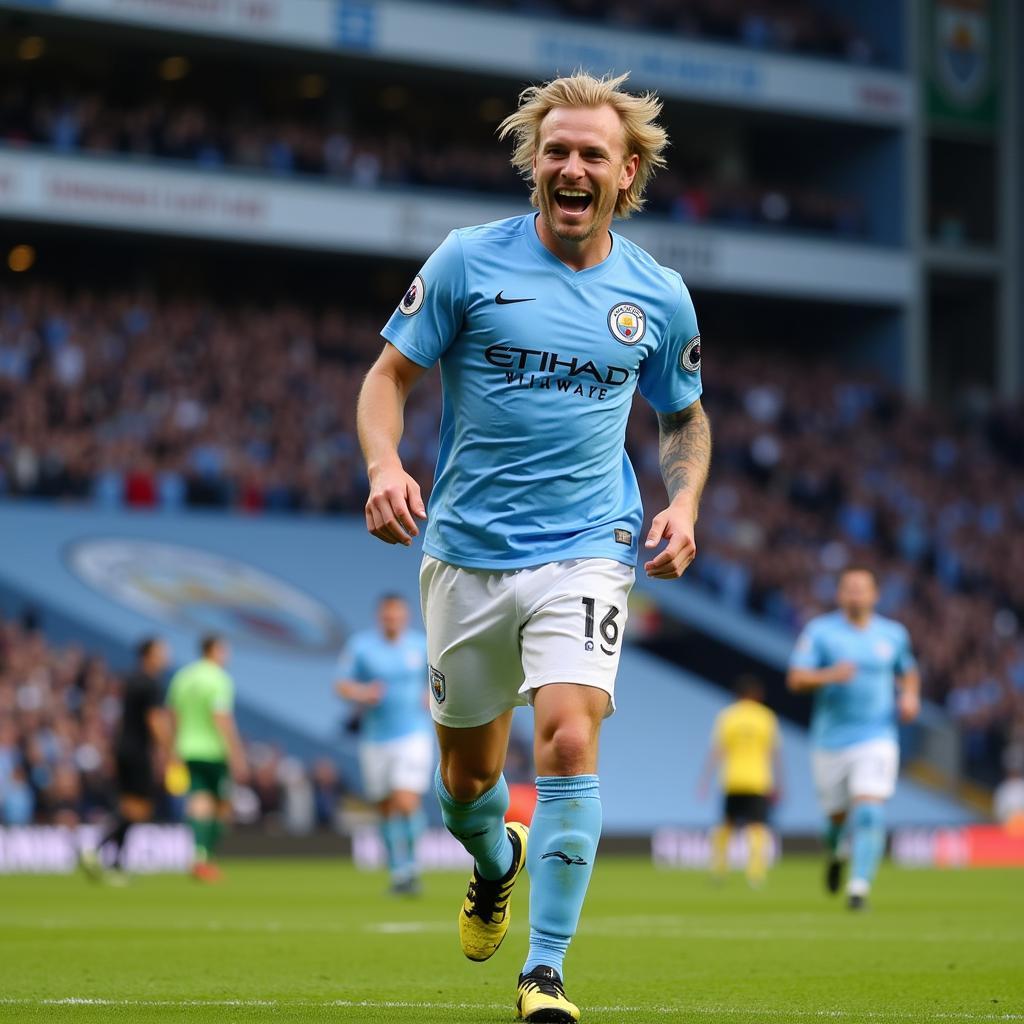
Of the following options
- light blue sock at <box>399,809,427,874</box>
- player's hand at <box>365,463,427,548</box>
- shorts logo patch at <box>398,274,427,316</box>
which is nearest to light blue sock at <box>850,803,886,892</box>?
light blue sock at <box>399,809,427,874</box>

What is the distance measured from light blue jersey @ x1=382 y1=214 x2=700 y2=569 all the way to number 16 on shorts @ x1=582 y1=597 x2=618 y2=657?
0.56 ft

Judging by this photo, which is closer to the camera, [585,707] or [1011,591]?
[585,707]

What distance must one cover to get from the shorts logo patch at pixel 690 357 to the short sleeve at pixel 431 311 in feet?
2.68

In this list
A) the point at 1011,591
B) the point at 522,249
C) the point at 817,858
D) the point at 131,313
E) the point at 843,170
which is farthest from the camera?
the point at 843,170

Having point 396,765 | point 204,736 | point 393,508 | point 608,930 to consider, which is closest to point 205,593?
point 204,736

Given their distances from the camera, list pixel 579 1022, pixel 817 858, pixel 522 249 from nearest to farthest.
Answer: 1. pixel 579 1022
2. pixel 522 249
3. pixel 817 858

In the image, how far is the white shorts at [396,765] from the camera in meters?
16.6

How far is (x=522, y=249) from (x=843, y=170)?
44.2m

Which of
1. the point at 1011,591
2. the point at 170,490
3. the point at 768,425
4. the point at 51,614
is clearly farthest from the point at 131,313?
the point at 1011,591

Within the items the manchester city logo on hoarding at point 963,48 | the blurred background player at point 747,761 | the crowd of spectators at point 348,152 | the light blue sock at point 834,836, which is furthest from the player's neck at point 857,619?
the manchester city logo on hoarding at point 963,48

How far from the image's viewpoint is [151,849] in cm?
2388

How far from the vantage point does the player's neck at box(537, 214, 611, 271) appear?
6902 millimetres

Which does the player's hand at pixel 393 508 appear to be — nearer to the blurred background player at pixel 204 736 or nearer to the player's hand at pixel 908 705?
the player's hand at pixel 908 705

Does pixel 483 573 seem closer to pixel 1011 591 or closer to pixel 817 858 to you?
pixel 817 858
